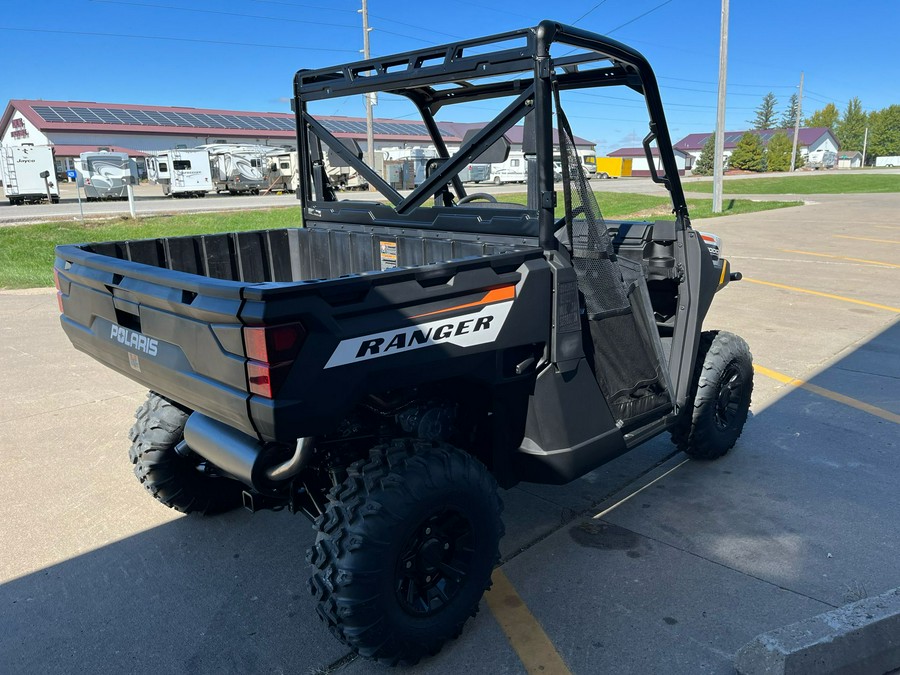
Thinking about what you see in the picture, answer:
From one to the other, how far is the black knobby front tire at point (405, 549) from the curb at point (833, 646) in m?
0.99

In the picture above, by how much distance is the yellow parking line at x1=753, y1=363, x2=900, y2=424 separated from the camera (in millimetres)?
4961

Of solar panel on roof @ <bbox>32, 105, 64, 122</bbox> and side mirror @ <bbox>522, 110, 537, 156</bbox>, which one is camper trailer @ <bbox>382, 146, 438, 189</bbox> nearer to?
side mirror @ <bbox>522, 110, 537, 156</bbox>

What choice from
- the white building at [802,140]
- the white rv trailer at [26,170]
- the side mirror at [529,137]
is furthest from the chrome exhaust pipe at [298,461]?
the white building at [802,140]

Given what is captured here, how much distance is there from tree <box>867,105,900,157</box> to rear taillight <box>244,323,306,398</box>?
129587 mm

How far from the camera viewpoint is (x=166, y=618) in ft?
9.48

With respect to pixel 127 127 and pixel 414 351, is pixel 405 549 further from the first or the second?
pixel 127 127

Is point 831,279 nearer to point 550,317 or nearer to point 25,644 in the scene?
point 550,317

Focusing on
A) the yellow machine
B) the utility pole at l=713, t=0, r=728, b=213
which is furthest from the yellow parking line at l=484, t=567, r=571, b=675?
the yellow machine

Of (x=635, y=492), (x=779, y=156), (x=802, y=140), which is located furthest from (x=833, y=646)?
(x=802, y=140)

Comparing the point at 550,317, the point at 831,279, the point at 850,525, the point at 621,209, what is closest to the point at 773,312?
the point at 831,279

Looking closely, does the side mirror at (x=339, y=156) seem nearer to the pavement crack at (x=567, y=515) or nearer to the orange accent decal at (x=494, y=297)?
the orange accent decal at (x=494, y=297)

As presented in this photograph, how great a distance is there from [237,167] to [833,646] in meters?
35.3

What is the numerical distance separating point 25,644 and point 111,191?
33.3m

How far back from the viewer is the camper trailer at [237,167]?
34.3 meters
